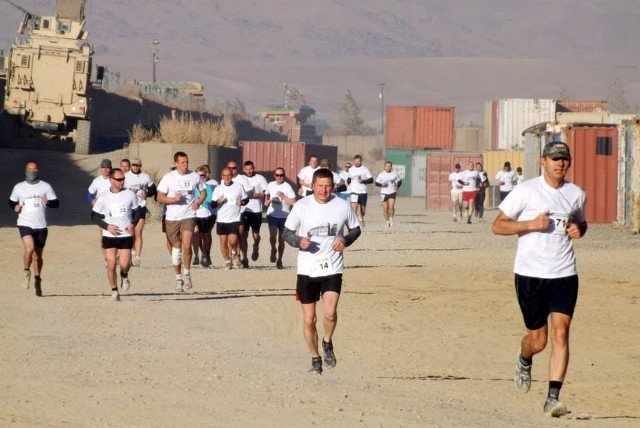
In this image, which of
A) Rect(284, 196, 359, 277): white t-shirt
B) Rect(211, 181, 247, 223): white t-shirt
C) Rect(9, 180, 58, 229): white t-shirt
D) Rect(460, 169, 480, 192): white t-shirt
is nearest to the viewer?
Rect(284, 196, 359, 277): white t-shirt

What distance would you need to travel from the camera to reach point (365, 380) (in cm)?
1115

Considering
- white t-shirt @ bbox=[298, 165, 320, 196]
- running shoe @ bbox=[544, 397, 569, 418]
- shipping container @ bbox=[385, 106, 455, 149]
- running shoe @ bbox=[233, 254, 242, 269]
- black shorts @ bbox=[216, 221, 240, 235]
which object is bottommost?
running shoe @ bbox=[544, 397, 569, 418]

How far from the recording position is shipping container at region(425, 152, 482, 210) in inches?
2099

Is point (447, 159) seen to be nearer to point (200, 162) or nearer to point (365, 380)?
point (200, 162)

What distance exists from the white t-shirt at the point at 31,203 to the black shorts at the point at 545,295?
9568mm

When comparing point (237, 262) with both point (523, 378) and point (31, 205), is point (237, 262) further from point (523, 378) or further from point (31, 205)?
point (523, 378)

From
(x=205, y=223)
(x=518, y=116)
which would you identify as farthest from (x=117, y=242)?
(x=518, y=116)

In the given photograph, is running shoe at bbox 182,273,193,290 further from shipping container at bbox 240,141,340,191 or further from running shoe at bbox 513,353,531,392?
shipping container at bbox 240,141,340,191

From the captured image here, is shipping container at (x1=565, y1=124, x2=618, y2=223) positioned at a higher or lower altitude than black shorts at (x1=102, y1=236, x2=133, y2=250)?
higher

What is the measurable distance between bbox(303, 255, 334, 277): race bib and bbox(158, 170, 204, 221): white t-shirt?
6.97 meters

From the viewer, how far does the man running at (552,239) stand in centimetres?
946

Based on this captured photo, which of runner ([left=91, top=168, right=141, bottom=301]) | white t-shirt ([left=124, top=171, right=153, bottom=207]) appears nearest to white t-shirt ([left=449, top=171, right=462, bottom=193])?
white t-shirt ([left=124, top=171, right=153, bottom=207])

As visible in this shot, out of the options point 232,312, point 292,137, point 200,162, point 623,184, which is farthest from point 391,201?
point 292,137

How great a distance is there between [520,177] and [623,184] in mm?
8658
